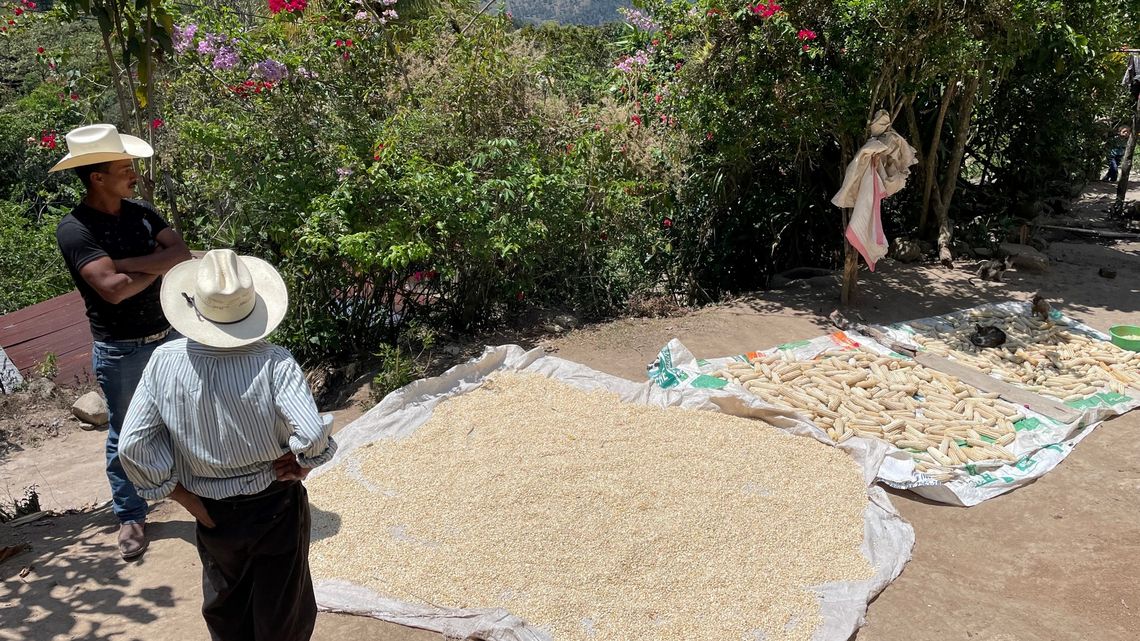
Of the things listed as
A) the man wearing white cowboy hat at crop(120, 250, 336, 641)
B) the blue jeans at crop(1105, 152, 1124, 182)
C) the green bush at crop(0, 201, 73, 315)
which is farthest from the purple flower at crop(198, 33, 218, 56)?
the blue jeans at crop(1105, 152, 1124, 182)

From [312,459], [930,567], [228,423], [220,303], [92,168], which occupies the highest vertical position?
[92,168]

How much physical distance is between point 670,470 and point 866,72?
383cm

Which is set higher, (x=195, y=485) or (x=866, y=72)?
(x=866, y=72)

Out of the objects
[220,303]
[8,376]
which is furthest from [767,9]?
[8,376]

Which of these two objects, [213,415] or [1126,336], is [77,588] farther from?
[1126,336]

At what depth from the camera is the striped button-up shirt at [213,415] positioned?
204cm

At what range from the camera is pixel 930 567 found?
11.1 ft

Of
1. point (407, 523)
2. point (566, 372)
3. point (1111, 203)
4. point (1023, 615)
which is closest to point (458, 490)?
point (407, 523)

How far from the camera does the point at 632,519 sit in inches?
139

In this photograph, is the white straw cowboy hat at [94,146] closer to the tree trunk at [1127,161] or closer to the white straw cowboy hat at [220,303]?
the white straw cowboy hat at [220,303]

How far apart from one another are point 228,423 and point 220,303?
0.32 meters

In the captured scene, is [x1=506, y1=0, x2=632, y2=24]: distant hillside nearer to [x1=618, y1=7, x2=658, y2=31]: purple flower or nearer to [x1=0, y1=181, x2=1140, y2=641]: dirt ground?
[x1=618, y1=7, x2=658, y2=31]: purple flower

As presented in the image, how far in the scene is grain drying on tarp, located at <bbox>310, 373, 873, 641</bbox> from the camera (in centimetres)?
302

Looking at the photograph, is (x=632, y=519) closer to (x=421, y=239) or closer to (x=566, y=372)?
(x=566, y=372)
